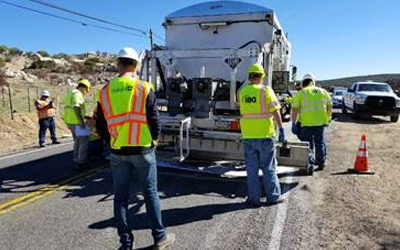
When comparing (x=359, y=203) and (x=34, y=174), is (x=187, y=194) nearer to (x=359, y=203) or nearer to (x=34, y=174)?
(x=359, y=203)

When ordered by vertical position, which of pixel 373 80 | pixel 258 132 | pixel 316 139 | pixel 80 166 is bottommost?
pixel 80 166

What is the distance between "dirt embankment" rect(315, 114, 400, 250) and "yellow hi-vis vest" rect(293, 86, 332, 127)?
1073mm

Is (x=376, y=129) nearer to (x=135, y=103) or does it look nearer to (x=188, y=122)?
(x=188, y=122)

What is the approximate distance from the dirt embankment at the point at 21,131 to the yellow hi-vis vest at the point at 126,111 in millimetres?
9068

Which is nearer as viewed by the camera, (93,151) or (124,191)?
(124,191)

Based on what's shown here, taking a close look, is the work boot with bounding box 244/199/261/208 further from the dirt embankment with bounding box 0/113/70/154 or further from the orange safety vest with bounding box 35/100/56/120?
the dirt embankment with bounding box 0/113/70/154

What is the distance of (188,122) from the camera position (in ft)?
20.7

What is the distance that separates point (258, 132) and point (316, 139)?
2479 mm

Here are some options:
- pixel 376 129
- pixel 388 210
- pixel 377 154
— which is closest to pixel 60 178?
pixel 388 210

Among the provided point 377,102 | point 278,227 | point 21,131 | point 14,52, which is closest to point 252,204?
point 278,227

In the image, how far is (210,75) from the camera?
7.50 meters

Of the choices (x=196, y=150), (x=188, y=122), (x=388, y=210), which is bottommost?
(x=388, y=210)

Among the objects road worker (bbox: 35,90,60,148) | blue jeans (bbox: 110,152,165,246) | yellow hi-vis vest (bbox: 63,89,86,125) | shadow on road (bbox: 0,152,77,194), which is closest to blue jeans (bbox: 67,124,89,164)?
yellow hi-vis vest (bbox: 63,89,86,125)

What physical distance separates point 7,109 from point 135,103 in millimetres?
15469
